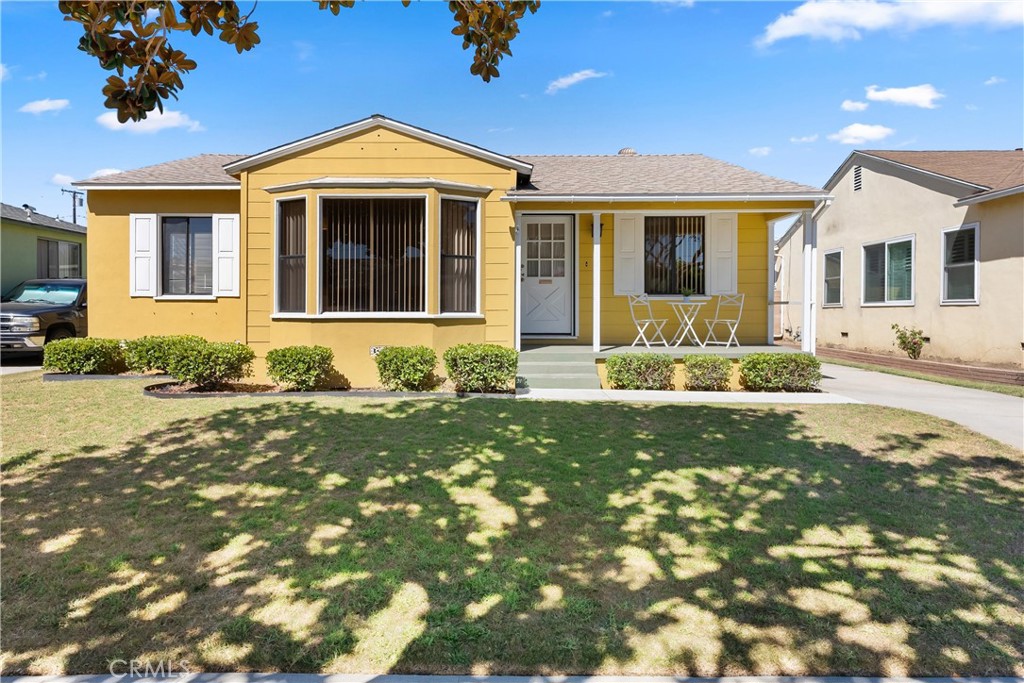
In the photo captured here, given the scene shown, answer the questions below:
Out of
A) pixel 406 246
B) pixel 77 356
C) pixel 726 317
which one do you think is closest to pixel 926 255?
pixel 726 317

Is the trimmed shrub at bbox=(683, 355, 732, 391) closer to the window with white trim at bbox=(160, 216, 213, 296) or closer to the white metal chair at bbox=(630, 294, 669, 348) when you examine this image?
the white metal chair at bbox=(630, 294, 669, 348)

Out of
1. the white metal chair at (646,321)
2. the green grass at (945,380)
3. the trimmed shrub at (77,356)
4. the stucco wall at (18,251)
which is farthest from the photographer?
the stucco wall at (18,251)

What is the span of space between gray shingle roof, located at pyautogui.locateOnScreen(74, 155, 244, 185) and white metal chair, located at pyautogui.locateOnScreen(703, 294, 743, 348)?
30.5 ft

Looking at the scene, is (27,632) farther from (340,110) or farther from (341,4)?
(340,110)

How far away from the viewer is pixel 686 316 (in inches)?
403

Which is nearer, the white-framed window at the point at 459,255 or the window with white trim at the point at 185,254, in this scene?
the white-framed window at the point at 459,255

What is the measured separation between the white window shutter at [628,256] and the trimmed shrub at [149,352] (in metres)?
7.72

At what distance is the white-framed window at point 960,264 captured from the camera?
1106cm

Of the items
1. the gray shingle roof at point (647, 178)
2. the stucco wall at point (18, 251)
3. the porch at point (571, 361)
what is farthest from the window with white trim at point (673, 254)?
the stucco wall at point (18, 251)

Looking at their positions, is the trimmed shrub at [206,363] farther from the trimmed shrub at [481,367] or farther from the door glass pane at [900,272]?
the door glass pane at [900,272]

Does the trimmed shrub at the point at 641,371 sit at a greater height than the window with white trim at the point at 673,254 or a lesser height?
lesser

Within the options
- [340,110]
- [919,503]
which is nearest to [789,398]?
[919,503]

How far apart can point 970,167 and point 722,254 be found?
22.4ft

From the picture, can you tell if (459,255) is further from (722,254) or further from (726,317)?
(726,317)
